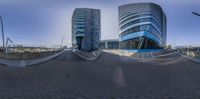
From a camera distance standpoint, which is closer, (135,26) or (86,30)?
(135,26)

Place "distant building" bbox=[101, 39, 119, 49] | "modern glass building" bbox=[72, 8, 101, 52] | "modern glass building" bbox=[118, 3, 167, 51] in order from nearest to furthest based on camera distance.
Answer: "modern glass building" bbox=[118, 3, 167, 51] < "modern glass building" bbox=[72, 8, 101, 52] < "distant building" bbox=[101, 39, 119, 49]

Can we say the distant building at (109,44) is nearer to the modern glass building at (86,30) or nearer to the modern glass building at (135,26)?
the modern glass building at (86,30)

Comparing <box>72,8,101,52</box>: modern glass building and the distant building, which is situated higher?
<box>72,8,101,52</box>: modern glass building

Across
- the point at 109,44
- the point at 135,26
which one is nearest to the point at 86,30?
the point at 109,44

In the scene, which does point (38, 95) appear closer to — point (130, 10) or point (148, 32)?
point (130, 10)

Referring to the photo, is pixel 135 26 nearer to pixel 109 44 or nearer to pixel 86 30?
pixel 86 30

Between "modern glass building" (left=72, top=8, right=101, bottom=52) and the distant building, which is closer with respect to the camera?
"modern glass building" (left=72, top=8, right=101, bottom=52)

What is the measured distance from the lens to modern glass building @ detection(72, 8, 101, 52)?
126012 millimetres

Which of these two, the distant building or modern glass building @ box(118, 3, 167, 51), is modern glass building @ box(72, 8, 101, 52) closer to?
the distant building

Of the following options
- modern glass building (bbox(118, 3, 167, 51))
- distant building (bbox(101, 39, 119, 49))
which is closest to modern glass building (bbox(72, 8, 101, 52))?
distant building (bbox(101, 39, 119, 49))

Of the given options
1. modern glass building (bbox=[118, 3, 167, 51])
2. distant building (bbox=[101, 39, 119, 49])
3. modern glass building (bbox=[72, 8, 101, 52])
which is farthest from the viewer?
distant building (bbox=[101, 39, 119, 49])

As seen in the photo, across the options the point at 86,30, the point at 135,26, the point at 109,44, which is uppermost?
the point at 86,30

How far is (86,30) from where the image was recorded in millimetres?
130125

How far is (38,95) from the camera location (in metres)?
8.77
